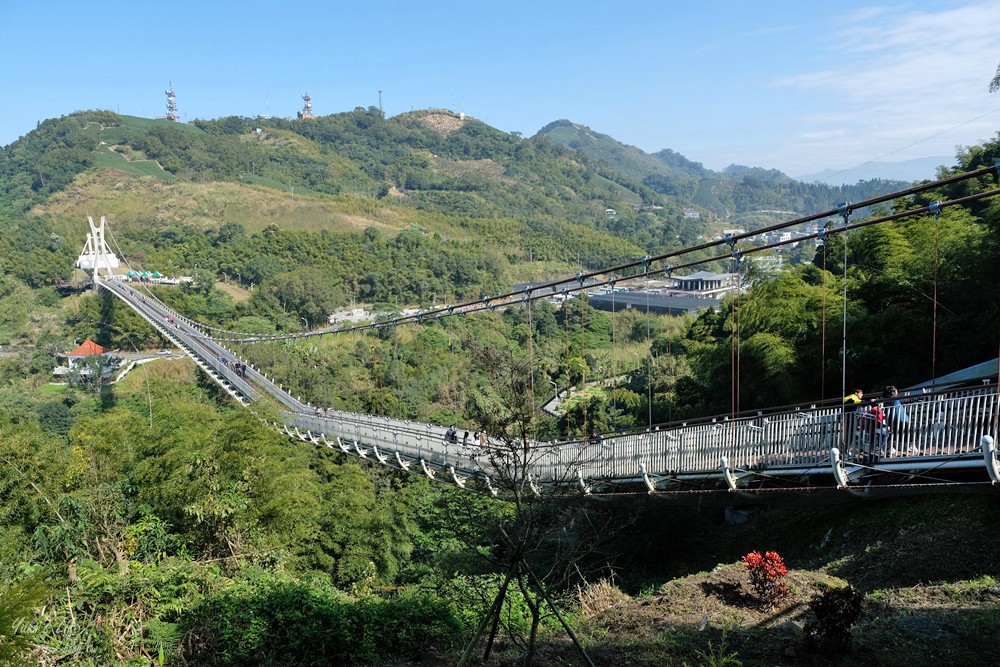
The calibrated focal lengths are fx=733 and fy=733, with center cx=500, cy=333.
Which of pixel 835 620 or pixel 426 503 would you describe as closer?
pixel 835 620

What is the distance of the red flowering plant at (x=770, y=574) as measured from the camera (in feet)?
20.6

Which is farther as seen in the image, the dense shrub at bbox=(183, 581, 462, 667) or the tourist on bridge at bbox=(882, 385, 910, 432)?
the dense shrub at bbox=(183, 581, 462, 667)

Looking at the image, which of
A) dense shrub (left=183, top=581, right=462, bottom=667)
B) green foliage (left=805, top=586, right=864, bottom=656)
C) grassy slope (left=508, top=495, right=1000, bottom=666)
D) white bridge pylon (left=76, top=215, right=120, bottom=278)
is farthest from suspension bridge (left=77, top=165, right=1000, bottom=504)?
white bridge pylon (left=76, top=215, right=120, bottom=278)

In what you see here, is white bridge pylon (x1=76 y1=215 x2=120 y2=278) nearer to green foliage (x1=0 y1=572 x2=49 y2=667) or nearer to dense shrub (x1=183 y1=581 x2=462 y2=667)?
dense shrub (x1=183 y1=581 x2=462 y2=667)

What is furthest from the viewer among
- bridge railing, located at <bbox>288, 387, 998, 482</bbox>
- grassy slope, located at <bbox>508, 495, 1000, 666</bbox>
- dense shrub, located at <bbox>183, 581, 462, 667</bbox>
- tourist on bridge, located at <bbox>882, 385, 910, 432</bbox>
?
dense shrub, located at <bbox>183, 581, 462, 667</bbox>

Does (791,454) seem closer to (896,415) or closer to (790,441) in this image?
(790,441)

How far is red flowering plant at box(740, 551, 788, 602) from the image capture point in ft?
20.6

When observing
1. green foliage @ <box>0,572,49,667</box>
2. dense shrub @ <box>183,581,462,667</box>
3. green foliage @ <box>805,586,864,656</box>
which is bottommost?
dense shrub @ <box>183,581,462,667</box>

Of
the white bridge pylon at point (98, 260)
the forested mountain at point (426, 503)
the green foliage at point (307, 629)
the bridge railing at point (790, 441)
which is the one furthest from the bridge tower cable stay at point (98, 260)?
the bridge railing at point (790, 441)

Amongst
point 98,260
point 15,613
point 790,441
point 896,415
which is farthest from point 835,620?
point 98,260

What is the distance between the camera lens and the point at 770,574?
6277 mm

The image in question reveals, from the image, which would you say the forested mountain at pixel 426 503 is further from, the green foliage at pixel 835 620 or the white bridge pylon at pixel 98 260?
the white bridge pylon at pixel 98 260

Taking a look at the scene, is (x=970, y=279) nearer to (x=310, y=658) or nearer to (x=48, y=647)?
(x=310, y=658)

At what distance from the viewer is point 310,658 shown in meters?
6.94
